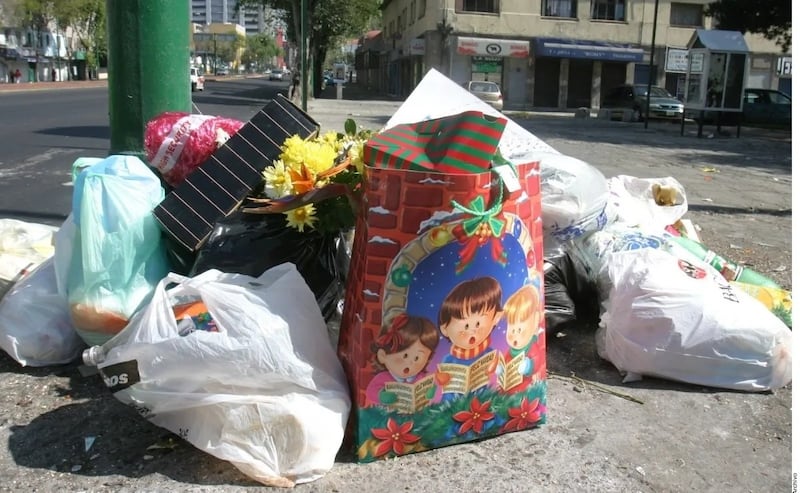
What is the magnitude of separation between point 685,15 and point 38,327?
3966 cm

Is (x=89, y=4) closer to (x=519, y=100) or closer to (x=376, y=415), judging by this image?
(x=519, y=100)

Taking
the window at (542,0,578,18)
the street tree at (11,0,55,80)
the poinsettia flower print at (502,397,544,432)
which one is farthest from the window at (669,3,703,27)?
the street tree at (11,0,55,80)

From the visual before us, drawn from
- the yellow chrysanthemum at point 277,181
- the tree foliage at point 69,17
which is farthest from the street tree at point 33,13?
the yellow chrysanthemum at point 277,181

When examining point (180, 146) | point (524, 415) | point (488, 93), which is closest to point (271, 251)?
point (180, 146)

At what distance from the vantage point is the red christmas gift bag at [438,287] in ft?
7.04

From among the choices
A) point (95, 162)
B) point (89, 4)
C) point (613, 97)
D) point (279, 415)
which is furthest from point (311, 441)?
point (89, 4)

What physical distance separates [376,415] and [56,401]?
4.21ft

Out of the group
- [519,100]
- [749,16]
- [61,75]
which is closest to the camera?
[749,16]

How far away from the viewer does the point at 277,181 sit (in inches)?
109

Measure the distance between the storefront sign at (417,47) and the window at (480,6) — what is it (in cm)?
274

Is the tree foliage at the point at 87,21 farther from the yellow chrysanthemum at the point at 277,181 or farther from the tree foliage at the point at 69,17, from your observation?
the yellow chrysanthemum at the point at 277,181

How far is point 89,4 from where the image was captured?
56250 mm

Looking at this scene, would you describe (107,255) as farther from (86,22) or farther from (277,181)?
(86,22)

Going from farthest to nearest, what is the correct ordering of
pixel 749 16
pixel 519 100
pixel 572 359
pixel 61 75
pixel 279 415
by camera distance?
pixel 61 75, pixel 519 100, pixel 749 16, pixel 572 359, pixel 279 415
